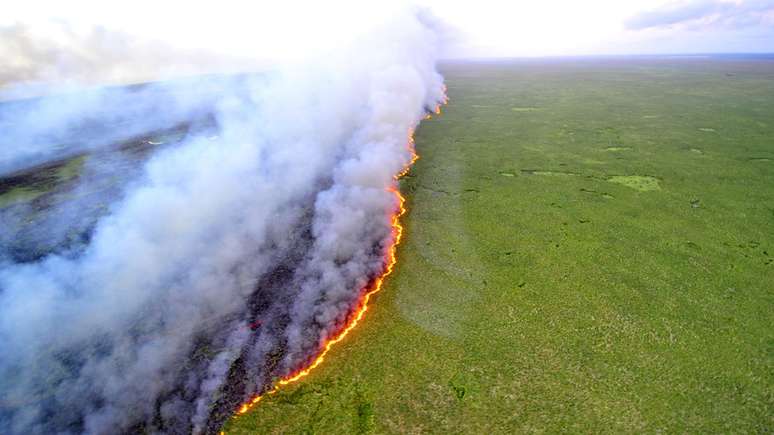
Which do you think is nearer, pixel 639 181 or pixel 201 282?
pixel 201 282

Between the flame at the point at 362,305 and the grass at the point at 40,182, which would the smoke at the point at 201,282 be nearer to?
the flame at the point at 362,305

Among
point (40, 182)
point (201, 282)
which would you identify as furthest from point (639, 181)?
point (40, 182)

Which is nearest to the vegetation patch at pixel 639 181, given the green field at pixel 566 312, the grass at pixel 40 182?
the green field at pixel 566 312

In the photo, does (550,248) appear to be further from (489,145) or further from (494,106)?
(494,106)

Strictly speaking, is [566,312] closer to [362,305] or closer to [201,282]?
[362,305]

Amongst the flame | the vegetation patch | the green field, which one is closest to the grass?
the flame

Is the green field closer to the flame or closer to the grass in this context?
the flame

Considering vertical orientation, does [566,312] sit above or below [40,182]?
above
